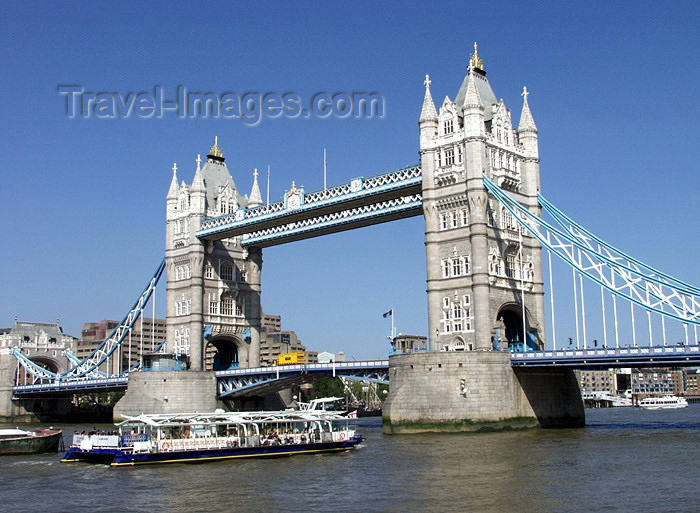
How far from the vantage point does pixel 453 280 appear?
66688 mm

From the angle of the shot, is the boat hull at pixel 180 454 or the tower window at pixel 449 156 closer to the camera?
the boat hull at pixel 180 454

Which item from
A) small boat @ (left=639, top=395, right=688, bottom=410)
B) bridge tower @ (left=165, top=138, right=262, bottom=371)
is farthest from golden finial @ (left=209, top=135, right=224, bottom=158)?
small boat @ (left=639, top=395, right=688, bottom=410)

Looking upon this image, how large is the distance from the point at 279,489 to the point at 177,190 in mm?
62595

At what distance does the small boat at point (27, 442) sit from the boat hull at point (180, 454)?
737cm

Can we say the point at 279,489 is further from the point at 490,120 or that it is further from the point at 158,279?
the point at 158,279

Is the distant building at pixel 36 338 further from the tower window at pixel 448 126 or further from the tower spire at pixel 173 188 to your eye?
the tower window at pixel 448 126

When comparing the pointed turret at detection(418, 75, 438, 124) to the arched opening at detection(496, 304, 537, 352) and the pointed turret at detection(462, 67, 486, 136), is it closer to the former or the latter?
the pointed turret at detection(462, 67, 486, 136)

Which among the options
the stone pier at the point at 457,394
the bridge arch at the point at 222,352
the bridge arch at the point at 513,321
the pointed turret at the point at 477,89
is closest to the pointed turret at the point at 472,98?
the pointed turret at the point at 477,89

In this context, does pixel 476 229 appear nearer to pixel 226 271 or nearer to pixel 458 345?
pixel 458 345

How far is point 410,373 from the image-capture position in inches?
2388

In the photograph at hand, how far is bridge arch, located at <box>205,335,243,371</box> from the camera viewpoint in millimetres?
91438

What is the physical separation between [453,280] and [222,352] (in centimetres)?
3650

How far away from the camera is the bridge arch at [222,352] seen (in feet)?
300

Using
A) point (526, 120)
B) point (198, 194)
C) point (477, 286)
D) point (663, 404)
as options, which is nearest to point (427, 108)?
point (526, 120)
